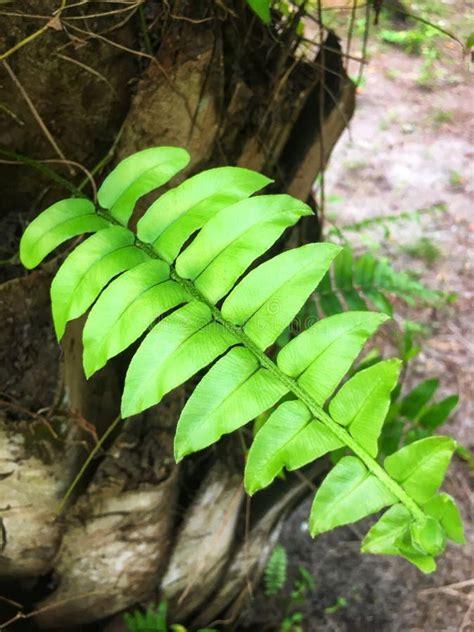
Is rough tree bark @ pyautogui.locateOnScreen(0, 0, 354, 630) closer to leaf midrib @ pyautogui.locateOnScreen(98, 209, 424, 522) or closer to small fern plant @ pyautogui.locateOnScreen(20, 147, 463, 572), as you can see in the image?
small fern plant @ pyautogui.locateOnScreen(20, 147, 463, 572)

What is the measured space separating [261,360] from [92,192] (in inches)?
25.4

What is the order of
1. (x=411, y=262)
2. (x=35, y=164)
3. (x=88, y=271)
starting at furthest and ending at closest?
(x=411, y=262)
(x=35, y=164)
(x=88, y=271)

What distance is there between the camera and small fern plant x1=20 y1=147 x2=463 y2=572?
2.59 ft

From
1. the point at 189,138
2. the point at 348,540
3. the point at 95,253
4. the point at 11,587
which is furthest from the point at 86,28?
the point at 348,540

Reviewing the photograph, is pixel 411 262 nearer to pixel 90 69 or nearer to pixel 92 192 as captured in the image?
pixel 92 192

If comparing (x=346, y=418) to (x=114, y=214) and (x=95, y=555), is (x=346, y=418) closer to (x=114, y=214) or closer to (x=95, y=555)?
(x=114, y=214)

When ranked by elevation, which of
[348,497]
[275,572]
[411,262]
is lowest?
[275,572]

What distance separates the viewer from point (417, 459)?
2.61 ft

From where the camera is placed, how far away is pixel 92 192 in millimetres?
1282

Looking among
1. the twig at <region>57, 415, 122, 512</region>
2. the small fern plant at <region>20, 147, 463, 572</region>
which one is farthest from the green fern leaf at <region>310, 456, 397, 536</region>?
the twig at <region>57, 415, 122, 512</region>

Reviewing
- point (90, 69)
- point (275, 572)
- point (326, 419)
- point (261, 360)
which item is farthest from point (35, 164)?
point (275, 572)

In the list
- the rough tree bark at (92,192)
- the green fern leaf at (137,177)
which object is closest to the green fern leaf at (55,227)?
the green fern leaf at (137,177)

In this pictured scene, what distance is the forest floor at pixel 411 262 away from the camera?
7.29ft

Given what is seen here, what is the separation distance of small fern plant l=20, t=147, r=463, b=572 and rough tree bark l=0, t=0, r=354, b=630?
347mm
